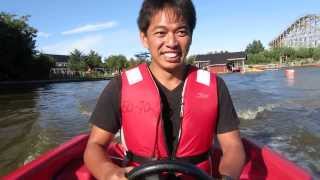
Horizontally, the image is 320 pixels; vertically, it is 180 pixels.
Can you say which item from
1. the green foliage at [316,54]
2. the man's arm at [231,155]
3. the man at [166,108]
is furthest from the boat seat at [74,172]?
the green foliage at [316,54]

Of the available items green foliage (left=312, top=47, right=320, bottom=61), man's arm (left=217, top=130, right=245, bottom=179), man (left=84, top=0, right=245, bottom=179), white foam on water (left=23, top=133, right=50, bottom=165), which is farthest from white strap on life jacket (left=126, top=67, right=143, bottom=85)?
green foliage (left=312, top=47, right=320, bottom=61)

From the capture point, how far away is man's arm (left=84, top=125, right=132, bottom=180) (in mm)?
2178

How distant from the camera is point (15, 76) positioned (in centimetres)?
3838

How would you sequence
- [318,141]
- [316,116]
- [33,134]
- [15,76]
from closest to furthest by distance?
[318,141]
[33,134]
[316,116]
[15,76]

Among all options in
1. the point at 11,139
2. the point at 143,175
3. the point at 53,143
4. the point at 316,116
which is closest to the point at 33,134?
the point at 11,139

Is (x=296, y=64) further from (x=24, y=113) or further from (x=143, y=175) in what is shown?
(x=143, y=175)

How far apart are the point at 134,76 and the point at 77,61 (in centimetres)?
6742

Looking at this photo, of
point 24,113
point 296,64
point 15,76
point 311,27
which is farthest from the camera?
point 311,27

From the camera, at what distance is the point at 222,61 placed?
72.4 meters

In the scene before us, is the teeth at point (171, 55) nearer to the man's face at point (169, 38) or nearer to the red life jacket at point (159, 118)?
the man's face at point (169, 38)

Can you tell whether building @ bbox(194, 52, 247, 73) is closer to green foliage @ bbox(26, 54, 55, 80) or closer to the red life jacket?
green foliage @ bbox(26, 54, 55, 80)

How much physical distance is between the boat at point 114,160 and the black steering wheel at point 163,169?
1055mm

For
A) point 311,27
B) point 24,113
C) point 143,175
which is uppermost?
point 311,27

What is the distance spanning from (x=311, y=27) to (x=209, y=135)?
8569cm
